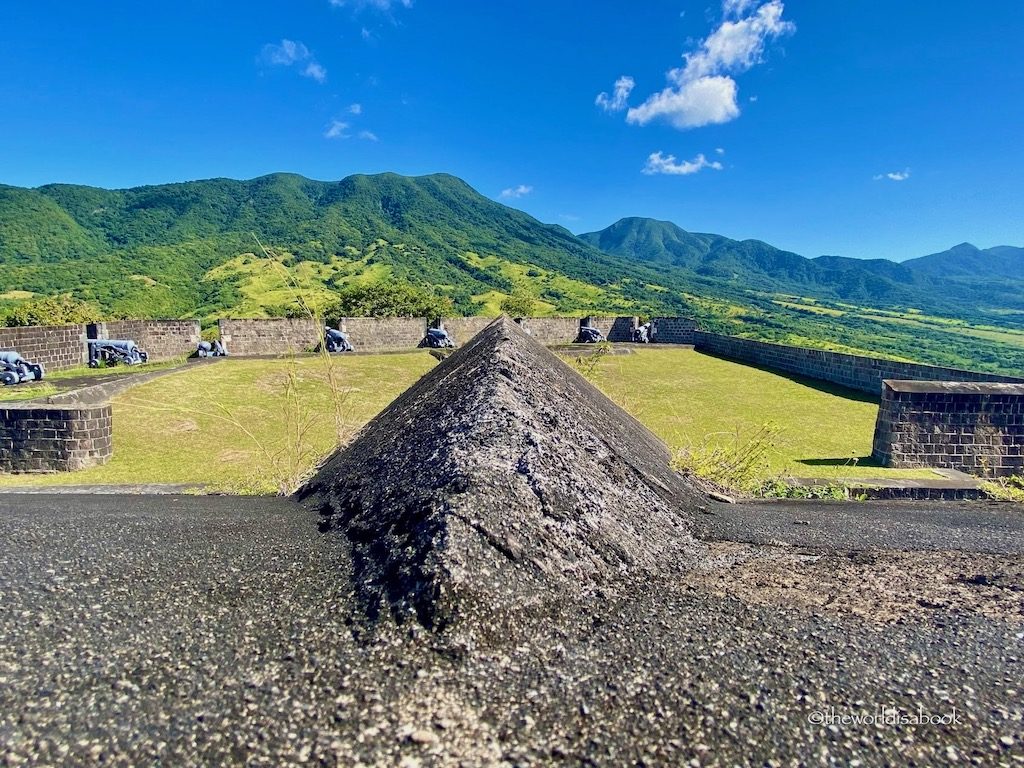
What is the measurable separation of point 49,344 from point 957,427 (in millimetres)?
18762

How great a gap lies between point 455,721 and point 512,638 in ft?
1.15

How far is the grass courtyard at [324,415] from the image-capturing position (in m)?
6.68

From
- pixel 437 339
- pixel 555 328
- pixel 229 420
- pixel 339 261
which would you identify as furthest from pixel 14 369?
pixel 339 261

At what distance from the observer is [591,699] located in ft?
4.64

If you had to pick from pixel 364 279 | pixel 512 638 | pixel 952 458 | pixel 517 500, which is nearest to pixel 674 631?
pixel 512 638

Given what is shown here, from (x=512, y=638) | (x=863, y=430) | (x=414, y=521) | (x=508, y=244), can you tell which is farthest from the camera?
(x=508, y=244)

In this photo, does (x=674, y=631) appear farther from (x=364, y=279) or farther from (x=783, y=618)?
(x=364, y=279)

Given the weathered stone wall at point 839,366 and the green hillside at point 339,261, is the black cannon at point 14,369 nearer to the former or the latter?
the weathered stone wall at point 839,366

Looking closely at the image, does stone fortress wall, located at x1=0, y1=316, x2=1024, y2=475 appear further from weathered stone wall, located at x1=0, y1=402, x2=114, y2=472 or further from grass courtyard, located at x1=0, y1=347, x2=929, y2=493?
grass courtyard, located at x1=0, y1=347, x2=929, y2=493

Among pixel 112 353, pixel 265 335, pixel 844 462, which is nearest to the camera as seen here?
pixel 844 462

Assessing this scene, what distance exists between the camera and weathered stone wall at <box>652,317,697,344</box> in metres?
25.1

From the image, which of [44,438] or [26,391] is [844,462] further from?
[26,391]

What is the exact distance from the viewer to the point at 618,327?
25672 mm

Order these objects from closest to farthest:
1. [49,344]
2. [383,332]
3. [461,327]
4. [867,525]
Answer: [867,525]
[49,344]
[383,332]
[461,327]
